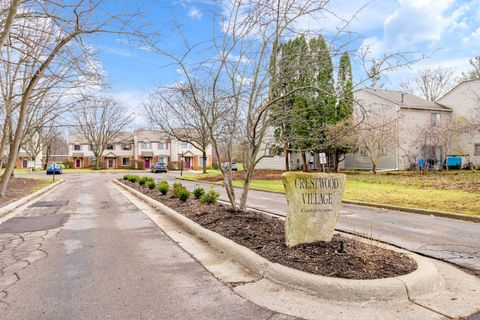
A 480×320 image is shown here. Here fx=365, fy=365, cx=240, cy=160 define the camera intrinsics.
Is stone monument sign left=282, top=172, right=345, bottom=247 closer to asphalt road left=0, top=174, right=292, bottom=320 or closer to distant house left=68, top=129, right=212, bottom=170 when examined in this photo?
asphalt road left=0, top=174, right=292, bottom=320

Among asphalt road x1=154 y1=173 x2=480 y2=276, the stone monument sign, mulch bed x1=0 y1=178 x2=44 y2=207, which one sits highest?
the stone monument sign

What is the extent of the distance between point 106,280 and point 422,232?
6.83 m

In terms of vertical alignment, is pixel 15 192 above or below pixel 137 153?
below

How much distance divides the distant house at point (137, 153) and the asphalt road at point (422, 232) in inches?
2395

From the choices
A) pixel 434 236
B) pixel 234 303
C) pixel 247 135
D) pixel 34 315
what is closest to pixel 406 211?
pixel 434 236

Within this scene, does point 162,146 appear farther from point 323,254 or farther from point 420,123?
point 323,254

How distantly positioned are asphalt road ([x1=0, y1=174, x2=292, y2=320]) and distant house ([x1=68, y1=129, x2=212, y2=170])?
63.4 m

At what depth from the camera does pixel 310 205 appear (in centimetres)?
532

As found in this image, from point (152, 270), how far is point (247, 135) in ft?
11.9

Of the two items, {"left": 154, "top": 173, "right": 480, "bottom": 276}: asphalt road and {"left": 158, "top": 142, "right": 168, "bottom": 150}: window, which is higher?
{"left": 158, "top": 142, "right": 168, "bottom": 150}: window

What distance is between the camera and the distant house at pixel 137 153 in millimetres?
71125

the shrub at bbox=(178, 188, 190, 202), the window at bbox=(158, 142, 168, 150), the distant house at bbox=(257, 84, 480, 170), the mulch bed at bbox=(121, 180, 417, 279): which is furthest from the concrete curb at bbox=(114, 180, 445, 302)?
the window at bbox=(158, 142, 168, 150)

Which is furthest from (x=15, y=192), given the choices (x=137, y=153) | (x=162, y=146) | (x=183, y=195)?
(x=137, y=153)

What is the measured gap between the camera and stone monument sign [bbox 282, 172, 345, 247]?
17.2 feet
